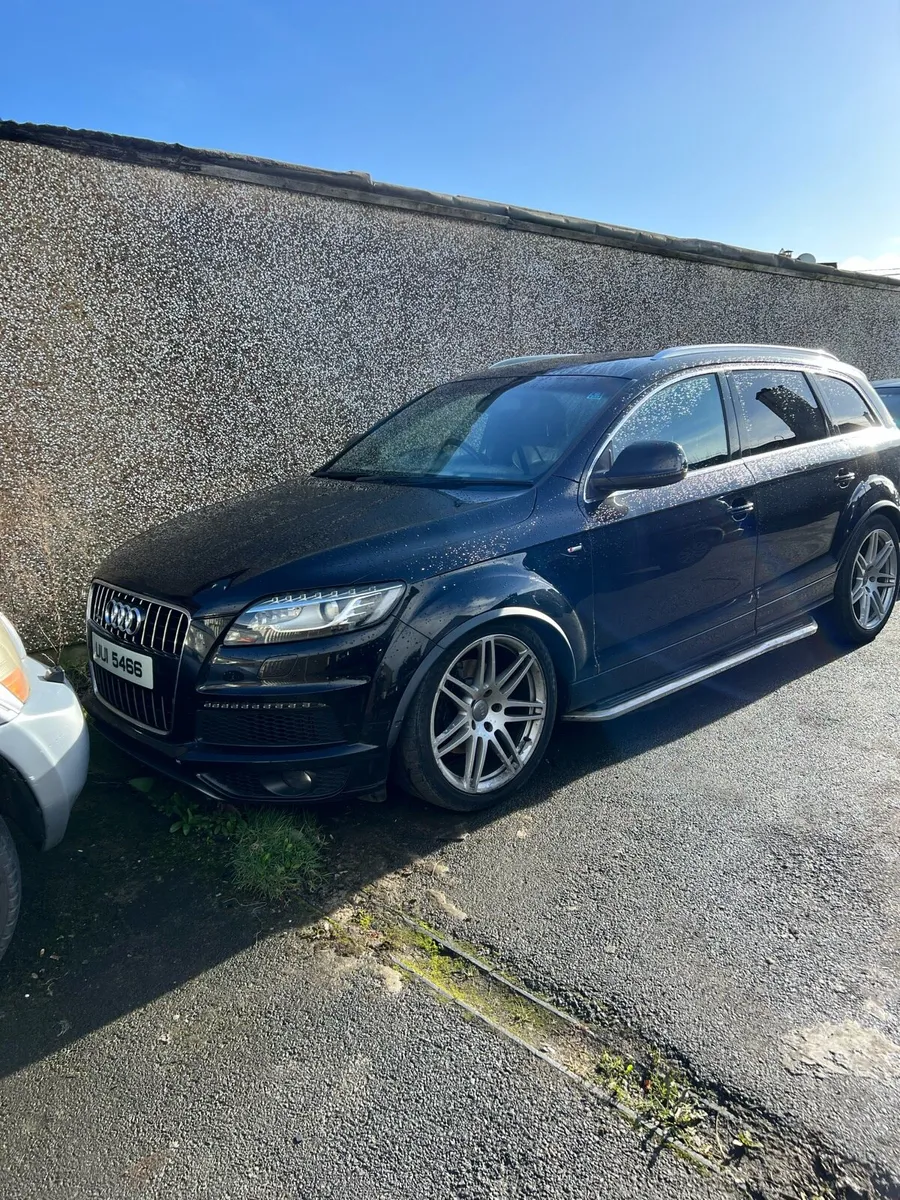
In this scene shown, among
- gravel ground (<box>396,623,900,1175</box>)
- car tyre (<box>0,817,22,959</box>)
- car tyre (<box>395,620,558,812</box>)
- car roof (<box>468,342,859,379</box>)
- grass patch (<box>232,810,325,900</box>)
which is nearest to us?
gravel ground (<box>396,623,900,1175</box>)

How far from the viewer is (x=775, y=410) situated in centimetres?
461

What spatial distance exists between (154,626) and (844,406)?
167 inches

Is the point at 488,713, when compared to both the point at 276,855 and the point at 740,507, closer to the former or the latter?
the point at 276,855

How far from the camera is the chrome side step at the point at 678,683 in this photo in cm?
361

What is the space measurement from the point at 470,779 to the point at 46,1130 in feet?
5.72

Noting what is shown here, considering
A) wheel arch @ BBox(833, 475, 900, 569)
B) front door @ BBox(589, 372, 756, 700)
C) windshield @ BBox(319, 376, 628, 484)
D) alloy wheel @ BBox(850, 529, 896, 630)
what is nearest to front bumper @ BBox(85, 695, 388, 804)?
front door @ BBox(589, 372, 756, 700)

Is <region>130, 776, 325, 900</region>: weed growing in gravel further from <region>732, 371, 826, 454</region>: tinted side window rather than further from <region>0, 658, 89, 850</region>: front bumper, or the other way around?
<region>732, 371, 826, 454</region>: tinted side window

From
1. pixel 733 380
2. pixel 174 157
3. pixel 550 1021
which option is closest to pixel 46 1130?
pixel 550 1021

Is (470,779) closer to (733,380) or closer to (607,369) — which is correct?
(607,369)

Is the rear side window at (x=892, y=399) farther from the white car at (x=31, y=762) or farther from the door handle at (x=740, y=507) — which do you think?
the white car at (x=31, y=762)

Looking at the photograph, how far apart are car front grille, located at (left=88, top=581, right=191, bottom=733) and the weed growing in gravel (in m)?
0.45

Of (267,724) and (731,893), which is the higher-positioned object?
(267,724)

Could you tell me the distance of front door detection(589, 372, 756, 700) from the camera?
3.63 metres

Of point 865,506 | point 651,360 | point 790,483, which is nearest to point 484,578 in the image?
point 651,360
